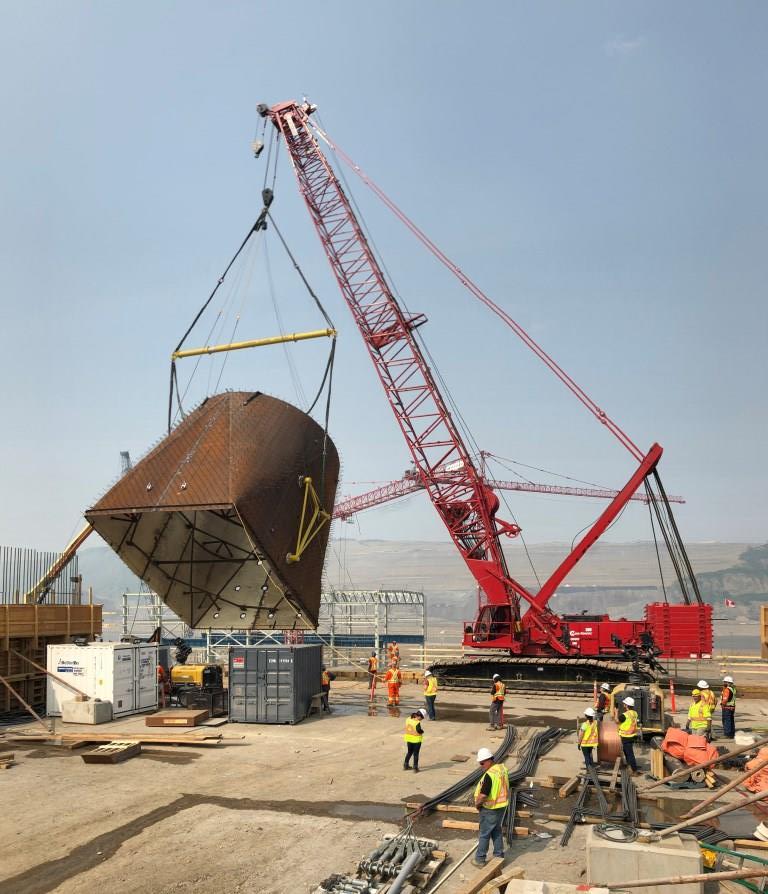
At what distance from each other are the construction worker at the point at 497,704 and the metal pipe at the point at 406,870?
385 inches

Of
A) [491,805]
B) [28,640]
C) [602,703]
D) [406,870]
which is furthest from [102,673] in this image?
[491,805]

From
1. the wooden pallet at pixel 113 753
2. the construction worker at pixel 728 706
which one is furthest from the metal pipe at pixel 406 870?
the construction worker at pixel 728 706

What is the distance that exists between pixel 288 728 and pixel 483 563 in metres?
13.3

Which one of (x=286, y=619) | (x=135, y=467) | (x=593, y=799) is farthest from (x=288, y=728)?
(x=593, y=799)

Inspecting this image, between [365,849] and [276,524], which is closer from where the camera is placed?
[365,849]

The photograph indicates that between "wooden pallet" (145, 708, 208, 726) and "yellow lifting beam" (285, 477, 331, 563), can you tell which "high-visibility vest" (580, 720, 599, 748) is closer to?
"yellow lifting beam" (285, 477, 331, 563)

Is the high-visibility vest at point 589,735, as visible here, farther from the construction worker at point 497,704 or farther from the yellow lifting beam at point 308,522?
the yellow lifting beam at point 308,522

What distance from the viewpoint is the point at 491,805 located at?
8906 millimetres

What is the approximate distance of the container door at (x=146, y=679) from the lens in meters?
21.1

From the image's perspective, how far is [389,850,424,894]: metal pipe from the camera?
8.00 metres

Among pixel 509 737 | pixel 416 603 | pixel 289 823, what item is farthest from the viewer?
pixel 416 603

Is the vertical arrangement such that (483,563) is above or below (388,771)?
above

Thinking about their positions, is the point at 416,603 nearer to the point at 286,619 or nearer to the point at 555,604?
the point at 286,619

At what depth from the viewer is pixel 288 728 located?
19.0 meters
